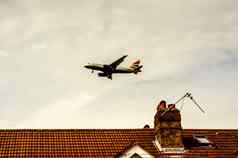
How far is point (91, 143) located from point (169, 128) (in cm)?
470

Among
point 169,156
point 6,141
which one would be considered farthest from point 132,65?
point 6,141

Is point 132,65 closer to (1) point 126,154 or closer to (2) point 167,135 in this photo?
(2) point 167,135

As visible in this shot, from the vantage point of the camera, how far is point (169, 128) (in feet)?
86.1

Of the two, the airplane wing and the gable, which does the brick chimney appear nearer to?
the gable

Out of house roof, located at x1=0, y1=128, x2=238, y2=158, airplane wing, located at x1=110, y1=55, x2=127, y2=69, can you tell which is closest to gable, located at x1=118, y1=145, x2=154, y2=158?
house roof, located at x1=0, y1=128, x2=238, y2=158

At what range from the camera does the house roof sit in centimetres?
2480

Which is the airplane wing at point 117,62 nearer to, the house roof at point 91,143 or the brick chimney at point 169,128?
the house roof at point 91,143

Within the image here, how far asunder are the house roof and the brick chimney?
2.14ft

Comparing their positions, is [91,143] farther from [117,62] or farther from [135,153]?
[117,62]

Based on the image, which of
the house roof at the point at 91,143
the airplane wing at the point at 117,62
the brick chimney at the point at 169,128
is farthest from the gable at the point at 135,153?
the airplane wing at the point at 117,62

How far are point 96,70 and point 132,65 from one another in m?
2.80

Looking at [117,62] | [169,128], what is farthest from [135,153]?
[117,62]

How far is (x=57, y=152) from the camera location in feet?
81.0

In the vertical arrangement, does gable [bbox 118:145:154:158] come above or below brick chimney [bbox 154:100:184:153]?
below
